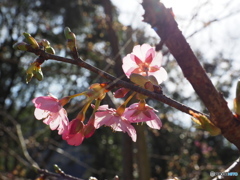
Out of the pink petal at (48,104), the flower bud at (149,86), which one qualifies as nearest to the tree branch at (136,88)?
the flower bud at (149,86)

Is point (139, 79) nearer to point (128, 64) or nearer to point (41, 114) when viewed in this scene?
point (128, 64)

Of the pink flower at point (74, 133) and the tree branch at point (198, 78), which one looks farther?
the pink flower at point (74, 133)

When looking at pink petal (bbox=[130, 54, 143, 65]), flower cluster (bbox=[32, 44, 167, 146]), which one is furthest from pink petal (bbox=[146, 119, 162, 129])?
pink petal (bbox=[130, 54, 143, 65])

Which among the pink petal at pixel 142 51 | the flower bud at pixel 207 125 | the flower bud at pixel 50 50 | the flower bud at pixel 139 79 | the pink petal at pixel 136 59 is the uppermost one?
the pink petal at pixel 142 51

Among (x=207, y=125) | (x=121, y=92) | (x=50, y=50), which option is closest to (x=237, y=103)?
(x=207, y=125)

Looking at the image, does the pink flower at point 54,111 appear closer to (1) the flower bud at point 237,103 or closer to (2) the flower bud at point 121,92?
(2) the flower bud at point 121,92

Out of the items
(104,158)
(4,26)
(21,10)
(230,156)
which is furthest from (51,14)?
(230,156)
